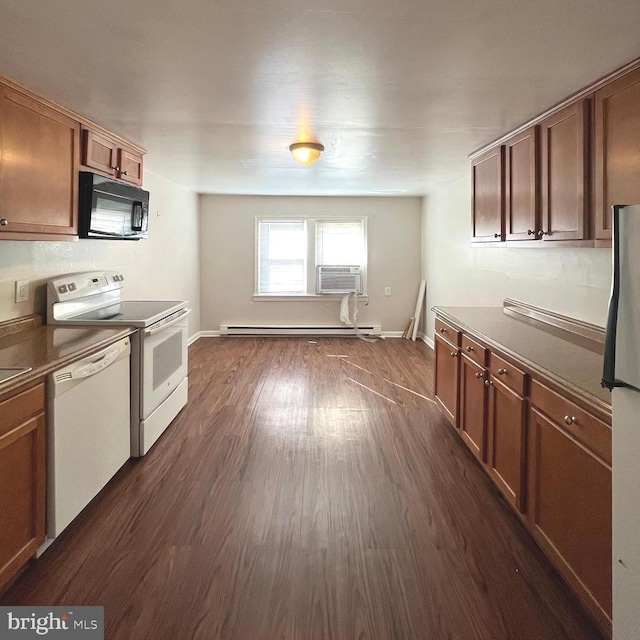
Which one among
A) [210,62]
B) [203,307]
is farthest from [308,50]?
[203,307]

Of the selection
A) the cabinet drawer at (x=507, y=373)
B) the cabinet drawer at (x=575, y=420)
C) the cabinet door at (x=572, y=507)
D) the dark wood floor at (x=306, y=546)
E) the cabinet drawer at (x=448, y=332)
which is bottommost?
the dark wood floor at (x=306, y=546)

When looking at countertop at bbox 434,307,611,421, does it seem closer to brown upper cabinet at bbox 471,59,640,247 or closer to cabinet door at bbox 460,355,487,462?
cabinet door at bbox 460,355,487,462

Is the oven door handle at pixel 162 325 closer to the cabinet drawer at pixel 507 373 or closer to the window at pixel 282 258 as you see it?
the cabinet drawer at pixel 507 373

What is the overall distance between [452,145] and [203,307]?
4.87m

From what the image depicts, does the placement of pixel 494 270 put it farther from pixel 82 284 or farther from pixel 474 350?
pixel 82 284

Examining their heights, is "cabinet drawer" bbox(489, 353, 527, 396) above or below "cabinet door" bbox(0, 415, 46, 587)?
above

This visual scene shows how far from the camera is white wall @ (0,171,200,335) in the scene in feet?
9.95

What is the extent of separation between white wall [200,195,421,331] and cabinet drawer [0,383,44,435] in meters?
5.77

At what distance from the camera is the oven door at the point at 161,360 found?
3.21m

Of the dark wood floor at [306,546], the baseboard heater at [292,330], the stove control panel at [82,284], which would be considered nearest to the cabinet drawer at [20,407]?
the dark wood floor at [306,546]

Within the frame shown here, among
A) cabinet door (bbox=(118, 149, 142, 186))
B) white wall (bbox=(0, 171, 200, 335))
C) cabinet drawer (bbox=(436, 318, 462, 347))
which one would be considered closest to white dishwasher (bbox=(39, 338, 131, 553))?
white wall (bbox=(0, 171, 200, 335))

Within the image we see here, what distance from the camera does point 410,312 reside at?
312 inches

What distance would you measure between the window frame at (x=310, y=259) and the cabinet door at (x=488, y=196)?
367cm

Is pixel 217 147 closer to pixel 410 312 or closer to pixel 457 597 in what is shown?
pixel 457 597
